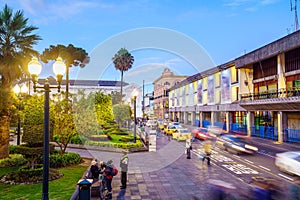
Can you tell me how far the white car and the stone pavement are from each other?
3220 millimetres

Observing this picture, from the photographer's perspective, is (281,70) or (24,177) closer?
(24,177)

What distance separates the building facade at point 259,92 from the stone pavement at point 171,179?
Answer: 14.6 m

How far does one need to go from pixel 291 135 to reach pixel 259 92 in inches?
334

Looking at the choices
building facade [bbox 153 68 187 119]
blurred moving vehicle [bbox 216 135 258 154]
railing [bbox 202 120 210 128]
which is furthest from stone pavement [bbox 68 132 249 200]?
building facade [bbox 153 68 187 119]

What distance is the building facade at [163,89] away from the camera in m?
95.5

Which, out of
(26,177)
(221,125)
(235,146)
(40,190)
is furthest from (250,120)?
(40,190)

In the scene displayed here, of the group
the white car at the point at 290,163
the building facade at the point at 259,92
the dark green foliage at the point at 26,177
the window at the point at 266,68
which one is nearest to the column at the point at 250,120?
the building facade at the point at 259,92

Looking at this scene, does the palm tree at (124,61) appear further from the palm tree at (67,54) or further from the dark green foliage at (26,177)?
the dark green foliage at (26,177)

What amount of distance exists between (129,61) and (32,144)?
48.8 metres

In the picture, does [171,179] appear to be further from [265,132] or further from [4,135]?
[265,132]

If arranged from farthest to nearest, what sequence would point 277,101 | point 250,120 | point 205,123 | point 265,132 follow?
1. point 205,123
2. point 250,120
3. point 265,132
4. point 277,101

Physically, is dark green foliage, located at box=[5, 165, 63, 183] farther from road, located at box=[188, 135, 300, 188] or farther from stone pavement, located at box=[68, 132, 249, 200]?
road, located at box=[188, 135, 300, 188]

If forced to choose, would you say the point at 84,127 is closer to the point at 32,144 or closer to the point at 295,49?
the point at 32,144

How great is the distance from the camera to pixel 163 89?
9931cm
